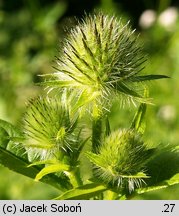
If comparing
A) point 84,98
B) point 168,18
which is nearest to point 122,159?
point 84,98

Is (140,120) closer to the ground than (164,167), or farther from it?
farther from it

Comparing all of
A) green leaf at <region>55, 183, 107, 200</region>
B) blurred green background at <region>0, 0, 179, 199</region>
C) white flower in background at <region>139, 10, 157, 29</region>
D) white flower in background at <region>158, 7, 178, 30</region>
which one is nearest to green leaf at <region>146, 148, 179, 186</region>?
green leaf at <region>55, 183, 107, 200</region>

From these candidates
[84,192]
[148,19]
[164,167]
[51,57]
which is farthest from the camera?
[148,19]

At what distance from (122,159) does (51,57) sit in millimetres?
3811

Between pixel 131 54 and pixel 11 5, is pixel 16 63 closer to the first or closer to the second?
pixel 11 5

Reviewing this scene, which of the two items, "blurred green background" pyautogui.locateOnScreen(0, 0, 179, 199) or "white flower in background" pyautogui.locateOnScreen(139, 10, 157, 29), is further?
"white flower in background" pyautogui.locateOnScreen(139, 10, 157, 29)

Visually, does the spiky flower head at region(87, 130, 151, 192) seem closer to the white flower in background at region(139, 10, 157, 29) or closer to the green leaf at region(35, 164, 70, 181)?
the green leaf at region(35, 164, 70, 181)

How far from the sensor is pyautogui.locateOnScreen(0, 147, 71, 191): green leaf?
1.87 m

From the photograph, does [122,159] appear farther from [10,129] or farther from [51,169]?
[10,129]

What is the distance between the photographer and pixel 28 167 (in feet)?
6.19

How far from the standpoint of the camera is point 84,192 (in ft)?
5.72

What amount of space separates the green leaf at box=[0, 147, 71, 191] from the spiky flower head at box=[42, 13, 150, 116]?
275 millimetres
